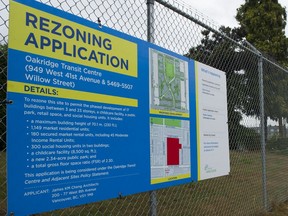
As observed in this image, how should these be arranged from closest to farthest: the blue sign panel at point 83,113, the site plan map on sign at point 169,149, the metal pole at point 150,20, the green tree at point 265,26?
the blue sign panel at point 83,113 < the site plan map on sign at point 169,149 < the metal pole at point 150,20 < the green tree at point 265,26

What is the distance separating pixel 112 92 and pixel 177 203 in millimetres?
3574

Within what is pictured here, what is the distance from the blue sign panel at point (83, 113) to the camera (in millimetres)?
2104

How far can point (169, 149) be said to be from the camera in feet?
10.9

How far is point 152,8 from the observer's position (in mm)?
3277

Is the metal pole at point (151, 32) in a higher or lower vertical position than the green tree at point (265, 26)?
lower

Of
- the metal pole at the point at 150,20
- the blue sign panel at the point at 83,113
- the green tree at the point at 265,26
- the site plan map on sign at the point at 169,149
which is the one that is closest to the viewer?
the blue sign panel at the point at 83,113

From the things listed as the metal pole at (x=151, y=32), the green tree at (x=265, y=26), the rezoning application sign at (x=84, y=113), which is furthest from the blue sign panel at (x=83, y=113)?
the green tree at (x=265, y=26)

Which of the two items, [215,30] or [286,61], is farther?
[286,61]

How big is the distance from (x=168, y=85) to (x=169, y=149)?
0.57m

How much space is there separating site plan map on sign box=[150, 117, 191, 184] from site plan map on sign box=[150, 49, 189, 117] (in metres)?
0.10

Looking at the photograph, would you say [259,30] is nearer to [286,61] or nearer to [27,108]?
[286,61]

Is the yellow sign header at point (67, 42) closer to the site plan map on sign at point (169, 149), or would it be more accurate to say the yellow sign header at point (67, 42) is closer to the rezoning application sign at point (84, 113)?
the rezoning application sign at point (84, 113)

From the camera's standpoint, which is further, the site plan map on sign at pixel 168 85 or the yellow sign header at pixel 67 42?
the site plan map on sign at pixel 168 85

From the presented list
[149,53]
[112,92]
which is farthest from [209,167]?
[112,92]
